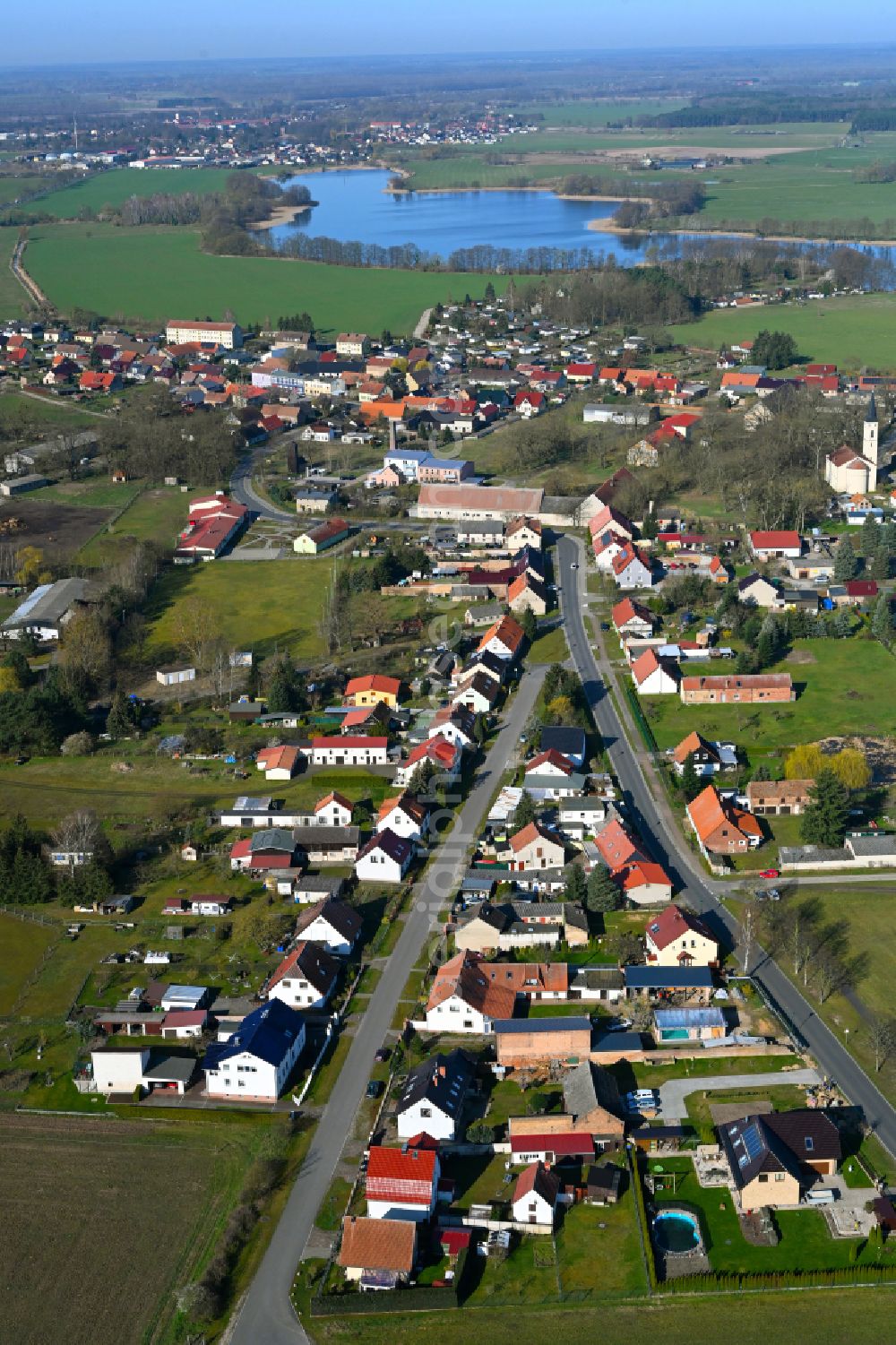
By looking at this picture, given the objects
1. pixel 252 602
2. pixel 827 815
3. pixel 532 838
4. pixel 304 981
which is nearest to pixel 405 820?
pixel 532 838

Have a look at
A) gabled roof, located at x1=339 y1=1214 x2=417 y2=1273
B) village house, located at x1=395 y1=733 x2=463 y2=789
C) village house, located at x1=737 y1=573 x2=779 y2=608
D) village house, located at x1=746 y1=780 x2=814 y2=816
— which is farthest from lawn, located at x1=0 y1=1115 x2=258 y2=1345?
village house, located at x1=737 y1=573 x2=779 y2=608

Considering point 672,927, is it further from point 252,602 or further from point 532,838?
point 252,602

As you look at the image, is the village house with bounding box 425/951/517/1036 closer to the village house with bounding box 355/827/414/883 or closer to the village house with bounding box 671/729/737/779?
the village house with bounding box 355/827/414/883

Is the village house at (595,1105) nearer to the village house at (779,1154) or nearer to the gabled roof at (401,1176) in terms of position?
the village house at (779,1154)

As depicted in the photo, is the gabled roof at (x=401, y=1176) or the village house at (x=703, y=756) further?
the village house at (x=703, y=756)

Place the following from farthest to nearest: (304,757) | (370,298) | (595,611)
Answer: (370,298), (595,611), (304,757)

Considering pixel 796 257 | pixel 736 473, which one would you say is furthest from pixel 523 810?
pixel 796 257

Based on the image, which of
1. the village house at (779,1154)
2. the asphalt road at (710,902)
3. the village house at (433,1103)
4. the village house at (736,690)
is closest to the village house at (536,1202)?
Answer: the village house at (433,1103)

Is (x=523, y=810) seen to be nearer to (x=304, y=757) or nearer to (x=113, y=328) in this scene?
(x=304, y=757)
